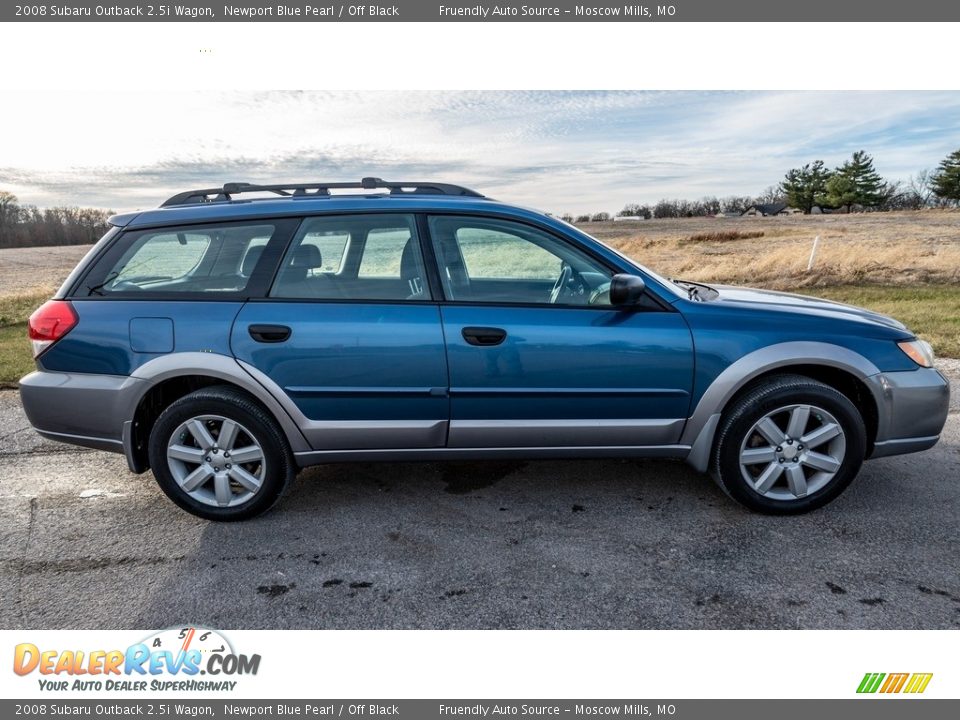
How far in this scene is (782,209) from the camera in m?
76.6

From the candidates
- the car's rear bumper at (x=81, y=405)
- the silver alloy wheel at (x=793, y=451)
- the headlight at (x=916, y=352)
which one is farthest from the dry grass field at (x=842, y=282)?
the silver alloy wheel at (x=793, y=451)

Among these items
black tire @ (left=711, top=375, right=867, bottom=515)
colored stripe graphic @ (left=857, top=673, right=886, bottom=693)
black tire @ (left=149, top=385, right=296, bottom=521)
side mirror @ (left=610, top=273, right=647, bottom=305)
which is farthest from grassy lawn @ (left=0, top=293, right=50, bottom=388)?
colored stripe graphic @ (left=857, top=673, right=886, bottom=693)

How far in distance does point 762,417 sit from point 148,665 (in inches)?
115

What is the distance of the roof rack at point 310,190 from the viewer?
11.7 ft

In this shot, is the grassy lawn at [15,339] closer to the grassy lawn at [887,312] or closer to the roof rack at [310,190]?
the grassy lawn at [887,312]

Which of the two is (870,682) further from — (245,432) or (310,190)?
(310,190)

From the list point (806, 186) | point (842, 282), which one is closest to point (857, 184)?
point (806, 186)

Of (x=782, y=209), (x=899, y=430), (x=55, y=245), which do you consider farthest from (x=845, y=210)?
(x=899, y=430)

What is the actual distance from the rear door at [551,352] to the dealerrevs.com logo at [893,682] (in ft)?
4.36

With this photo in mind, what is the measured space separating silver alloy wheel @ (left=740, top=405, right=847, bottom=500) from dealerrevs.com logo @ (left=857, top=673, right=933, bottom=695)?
3.64 ft

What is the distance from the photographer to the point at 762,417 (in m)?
3.21

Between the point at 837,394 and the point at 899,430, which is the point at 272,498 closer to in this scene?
the point at 837,394

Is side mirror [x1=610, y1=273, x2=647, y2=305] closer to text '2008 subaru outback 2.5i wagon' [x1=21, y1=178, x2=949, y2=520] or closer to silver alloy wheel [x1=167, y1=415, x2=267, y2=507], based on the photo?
text '2008 subaru outback 2.5i wagon' [x1=21, y1=178, x2=949, y2=520]

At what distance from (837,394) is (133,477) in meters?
4.04
